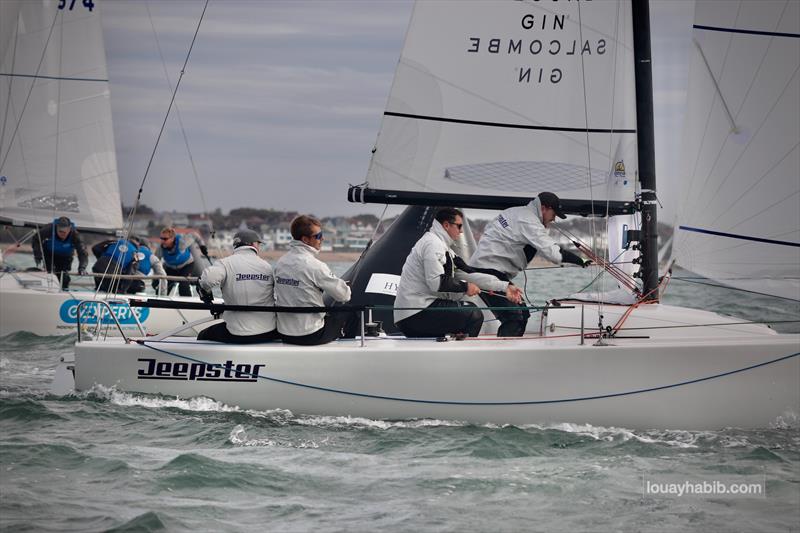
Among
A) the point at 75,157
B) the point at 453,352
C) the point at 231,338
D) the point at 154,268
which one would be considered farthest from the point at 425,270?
the point at 75,157

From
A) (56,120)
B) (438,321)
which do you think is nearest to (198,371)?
(438,321)

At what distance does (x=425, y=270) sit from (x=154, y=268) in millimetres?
8235

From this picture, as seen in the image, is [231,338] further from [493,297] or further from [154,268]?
[154,268]

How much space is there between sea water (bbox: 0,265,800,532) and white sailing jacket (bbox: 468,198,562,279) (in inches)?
54.3

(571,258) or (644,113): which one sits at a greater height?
(644,113)

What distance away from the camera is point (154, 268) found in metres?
15.4

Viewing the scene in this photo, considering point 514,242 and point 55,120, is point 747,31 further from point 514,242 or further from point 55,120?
point 55,120

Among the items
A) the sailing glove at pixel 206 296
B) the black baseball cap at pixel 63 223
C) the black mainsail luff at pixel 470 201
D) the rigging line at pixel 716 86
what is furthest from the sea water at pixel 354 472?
the black baseball cap at pixel 63 223

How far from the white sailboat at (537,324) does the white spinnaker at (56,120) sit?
9.54 meters

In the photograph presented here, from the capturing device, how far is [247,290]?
7809 millimetres

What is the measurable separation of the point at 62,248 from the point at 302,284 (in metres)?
8.87

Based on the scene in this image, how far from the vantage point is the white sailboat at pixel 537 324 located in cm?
721

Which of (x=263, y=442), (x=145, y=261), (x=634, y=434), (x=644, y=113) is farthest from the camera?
(x=145, y=261)

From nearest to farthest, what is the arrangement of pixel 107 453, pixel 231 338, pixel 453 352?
pixel 107 453, pixel 453 352, pixel 231 338
